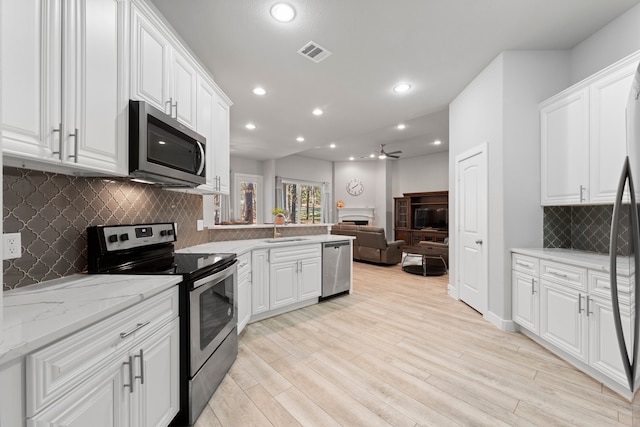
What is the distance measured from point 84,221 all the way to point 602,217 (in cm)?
417

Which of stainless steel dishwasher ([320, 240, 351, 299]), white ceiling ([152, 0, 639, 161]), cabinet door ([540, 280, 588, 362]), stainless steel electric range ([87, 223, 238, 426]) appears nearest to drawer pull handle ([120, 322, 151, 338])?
stainless steel electric range ([87, 223, 238, 426])

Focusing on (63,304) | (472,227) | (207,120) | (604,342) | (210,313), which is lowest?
(604,342)

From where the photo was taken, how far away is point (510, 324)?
2.72 meters

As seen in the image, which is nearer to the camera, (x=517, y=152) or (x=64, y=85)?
(x=64, y=85)

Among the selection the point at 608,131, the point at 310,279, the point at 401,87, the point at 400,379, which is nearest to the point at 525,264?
the point at 608,131

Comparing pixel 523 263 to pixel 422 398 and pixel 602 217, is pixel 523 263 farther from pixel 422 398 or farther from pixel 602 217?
pixel 422 398

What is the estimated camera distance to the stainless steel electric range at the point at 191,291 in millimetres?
1514

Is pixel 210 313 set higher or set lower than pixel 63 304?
lower

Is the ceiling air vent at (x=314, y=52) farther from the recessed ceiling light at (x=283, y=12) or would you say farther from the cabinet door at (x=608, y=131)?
the cabinet door at (x=608, y=131)

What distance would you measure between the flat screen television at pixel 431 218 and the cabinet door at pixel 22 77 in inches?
330

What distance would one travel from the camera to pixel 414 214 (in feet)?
28.4

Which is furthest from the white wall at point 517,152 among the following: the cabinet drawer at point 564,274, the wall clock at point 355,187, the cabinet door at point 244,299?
the wall clock at point 355,187

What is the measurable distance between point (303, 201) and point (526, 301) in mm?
7079

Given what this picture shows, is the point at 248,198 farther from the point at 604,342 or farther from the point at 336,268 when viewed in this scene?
the point at 604,342
